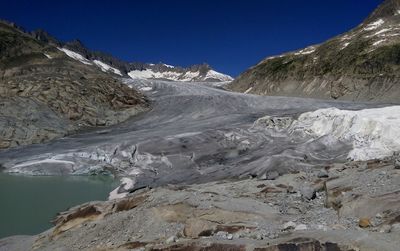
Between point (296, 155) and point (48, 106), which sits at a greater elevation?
point (48, 106)

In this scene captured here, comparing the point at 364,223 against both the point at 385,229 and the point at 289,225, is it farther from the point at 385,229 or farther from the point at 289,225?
the point at 289,225

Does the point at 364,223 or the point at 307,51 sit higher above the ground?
the point at 307,51

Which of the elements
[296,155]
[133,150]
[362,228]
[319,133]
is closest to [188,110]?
[133,150]

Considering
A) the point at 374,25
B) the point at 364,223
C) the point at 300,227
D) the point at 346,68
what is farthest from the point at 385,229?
the point at 374,25

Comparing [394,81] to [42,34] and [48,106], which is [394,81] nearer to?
[48,106]

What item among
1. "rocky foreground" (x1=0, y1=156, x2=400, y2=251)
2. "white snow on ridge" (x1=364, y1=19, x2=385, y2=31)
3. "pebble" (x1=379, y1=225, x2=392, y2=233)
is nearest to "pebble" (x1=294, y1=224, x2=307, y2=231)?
"rocky foreground" (x1=0, y1=156, x2=400, y2=251)

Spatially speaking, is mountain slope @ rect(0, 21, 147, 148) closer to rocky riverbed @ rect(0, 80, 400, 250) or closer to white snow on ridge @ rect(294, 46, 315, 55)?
rocky riverbed @ rect(0, 80, 400, 250)

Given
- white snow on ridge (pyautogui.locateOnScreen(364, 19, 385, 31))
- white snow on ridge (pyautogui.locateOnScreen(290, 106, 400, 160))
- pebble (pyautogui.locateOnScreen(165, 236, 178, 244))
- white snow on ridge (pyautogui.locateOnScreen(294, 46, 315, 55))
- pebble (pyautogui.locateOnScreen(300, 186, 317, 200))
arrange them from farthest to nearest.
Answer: white snow on ridge (pyautogui.locateOnScreen(294, 46, 315, 55))
white snow on ridge (pyautogui.locateOnScreen(364, 19, 385, 31))
white snow on ridge (pyautogui.locateOnScreen(290, 106, 400, 160))
pebble (pyautogui.locateOnScreen(300, 186, 317, 200))
pebble (pyautogui.locateOnScreen(165, 236, 178, 244))
